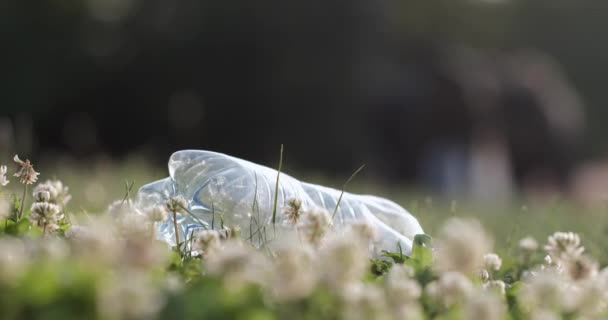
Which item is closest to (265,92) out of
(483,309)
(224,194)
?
(224,194)

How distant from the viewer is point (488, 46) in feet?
122

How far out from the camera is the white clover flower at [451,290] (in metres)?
1.80

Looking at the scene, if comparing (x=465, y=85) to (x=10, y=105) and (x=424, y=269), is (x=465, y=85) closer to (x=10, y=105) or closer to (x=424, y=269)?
(x=10, y=105)

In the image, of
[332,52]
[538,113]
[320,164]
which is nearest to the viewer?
[320,164]

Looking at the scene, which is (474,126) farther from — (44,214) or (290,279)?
(290,279)

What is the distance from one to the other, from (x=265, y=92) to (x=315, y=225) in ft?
49.6

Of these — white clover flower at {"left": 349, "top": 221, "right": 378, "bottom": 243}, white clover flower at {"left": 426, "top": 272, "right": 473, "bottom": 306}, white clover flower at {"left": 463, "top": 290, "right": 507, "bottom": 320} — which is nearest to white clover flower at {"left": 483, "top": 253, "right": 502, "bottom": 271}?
white clover flower at {"left": 349, "top": 221, "right": 378, "bottom": 243}

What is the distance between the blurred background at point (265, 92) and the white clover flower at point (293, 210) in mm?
11357

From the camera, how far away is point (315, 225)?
2.12 m

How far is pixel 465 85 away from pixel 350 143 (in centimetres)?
649

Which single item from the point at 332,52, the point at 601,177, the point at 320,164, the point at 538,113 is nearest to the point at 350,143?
the point at 320,164

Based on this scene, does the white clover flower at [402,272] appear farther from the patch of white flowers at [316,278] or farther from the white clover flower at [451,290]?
the white clover flower at [451,290]

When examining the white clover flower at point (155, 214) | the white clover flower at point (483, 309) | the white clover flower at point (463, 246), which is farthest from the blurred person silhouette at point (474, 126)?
the white clover flower at point (483, 309)

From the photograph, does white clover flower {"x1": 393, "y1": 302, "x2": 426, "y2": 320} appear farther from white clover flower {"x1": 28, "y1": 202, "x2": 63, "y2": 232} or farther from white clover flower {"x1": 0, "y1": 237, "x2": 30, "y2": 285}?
white clover flower {"x1": 28, "y1": 202, "x2": 63, "y2": 232}
